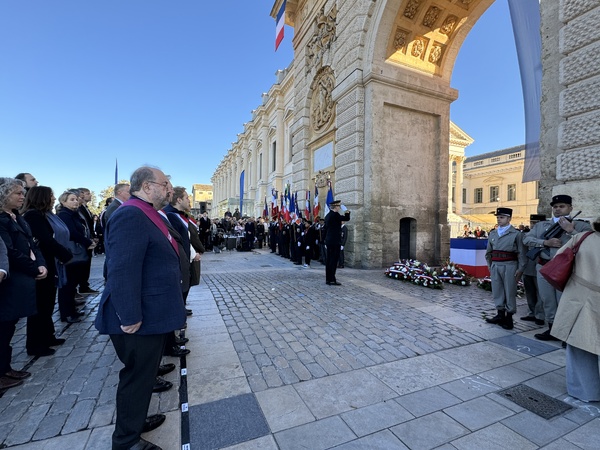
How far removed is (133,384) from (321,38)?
14.5 meters

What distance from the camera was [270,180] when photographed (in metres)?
31.3

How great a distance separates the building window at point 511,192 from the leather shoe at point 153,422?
54330mm

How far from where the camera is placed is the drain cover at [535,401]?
95.7 inches

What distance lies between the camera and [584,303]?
262 centimetres

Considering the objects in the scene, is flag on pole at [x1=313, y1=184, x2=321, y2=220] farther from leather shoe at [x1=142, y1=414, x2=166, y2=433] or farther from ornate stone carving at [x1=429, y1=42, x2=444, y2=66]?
leather shoe at [x1=142, y1=414, x2=166, y2=433]

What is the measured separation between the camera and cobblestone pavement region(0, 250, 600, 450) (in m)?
2.10

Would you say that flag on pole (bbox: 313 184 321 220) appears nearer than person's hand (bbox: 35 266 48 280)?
No

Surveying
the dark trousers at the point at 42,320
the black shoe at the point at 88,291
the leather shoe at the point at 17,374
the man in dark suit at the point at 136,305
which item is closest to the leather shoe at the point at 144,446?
the man in dark suit at the point at 136,305

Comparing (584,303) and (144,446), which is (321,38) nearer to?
(584,303)

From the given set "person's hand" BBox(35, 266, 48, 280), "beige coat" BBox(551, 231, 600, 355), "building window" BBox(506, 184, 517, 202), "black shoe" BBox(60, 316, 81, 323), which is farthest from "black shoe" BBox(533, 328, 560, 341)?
"building window" BBox(506, 184, 517, 202)

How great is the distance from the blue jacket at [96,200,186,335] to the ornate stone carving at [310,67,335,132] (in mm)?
11038

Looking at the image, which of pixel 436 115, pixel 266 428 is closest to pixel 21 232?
pixel 266 428

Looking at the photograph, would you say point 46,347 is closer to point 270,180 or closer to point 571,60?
point 571,60

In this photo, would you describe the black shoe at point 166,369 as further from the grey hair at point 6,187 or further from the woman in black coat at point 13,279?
the grey hair at point 6,187
